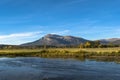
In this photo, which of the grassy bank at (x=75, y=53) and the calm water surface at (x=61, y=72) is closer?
the calm water surface at (x=61, y=72)

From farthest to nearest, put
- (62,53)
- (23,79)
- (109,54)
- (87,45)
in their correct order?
(87,45) → (62,53) → (109,54) → (23,79)

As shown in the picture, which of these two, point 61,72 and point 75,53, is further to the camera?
point 75,53

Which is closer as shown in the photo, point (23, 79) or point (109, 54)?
point (23, 79)

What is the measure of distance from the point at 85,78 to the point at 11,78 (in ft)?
34.9

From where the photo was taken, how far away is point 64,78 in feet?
118

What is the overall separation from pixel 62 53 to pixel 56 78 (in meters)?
67.5

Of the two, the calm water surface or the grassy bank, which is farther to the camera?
the grassy bank

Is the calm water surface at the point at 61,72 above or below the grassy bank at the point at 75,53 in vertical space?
below

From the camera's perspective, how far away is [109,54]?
291ft

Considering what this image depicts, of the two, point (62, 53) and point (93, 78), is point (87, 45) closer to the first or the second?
point (62, 53)

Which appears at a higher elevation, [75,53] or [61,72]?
[75,53]

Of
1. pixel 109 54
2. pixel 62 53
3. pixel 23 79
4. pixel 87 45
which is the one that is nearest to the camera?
pixel 23 79

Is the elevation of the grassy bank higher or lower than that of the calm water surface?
higher

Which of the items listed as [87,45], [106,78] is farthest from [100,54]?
[87,45]
